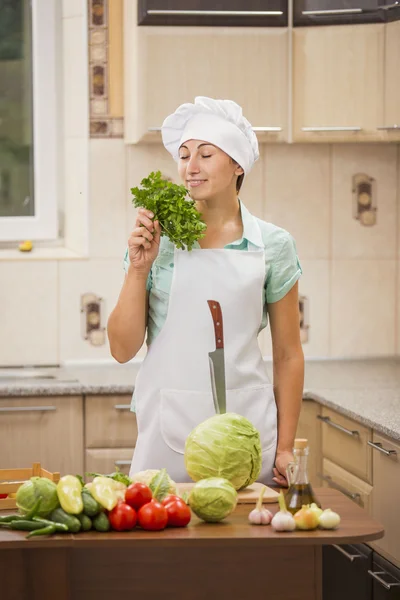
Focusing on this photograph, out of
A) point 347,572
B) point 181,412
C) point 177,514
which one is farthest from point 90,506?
point 347,572

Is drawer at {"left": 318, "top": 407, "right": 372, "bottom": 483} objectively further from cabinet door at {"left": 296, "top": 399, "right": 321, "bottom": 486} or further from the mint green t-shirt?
the mint green t-shirt

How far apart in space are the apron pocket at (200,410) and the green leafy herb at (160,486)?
461mm

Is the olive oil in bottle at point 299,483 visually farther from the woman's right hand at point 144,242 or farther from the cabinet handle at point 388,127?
the cabinet handle at point 388,127

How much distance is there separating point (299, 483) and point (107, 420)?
5.37 feet

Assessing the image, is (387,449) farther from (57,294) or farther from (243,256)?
(57,294)

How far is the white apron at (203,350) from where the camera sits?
7.40 feet

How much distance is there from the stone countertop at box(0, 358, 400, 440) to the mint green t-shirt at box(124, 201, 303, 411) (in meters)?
0.56

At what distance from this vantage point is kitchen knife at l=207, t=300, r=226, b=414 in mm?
2254

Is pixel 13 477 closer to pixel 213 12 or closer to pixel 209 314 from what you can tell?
pixel 209 314

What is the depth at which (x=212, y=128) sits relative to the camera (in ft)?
7.36

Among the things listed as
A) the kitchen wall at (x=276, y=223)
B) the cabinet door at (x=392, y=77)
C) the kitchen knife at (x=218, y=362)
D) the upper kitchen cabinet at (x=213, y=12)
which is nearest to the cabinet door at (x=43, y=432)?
the kitchen wall at (x=276, y=223)

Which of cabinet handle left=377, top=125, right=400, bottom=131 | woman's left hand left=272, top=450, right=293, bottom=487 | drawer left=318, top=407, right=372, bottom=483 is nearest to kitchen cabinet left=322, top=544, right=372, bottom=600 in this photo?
drawer left=318, top=407, right=372, bottom=483

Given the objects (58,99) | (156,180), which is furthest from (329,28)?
(156,180)

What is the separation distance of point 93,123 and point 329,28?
0.98 m
